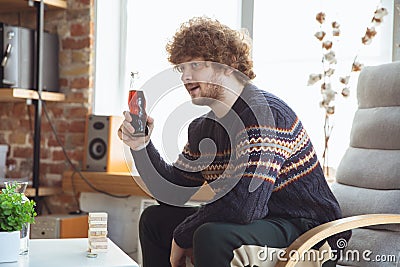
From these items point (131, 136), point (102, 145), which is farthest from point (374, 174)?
point (102, 145)

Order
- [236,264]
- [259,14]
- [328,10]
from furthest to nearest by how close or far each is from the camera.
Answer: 1. [259,14]
2. [328,10]
3. [236,264]

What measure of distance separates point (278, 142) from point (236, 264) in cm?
42

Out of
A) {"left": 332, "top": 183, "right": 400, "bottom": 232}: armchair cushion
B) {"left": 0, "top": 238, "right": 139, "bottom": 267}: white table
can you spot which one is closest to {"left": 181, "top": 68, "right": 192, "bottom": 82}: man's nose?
{"left": 0, "top": 238, "right": 139, "bottom": 267}: white table

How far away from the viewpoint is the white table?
6.56ft

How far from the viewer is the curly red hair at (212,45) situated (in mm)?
2332

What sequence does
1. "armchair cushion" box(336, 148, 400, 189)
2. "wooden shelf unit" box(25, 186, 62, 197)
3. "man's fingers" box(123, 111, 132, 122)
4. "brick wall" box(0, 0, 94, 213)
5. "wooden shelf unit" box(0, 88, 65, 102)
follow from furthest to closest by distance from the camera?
"brick wall" box(0, 0, 94, 213)
"wooden shelf unit" box(25, 186, 62, 197)
"wooden shelf unit" box(0, 88, 65, 102)
"armchair cushion" box(336, 148, 400, 189)
"man's fingers" box(123, 111, 132, 122)

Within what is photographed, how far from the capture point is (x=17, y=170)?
3.94m

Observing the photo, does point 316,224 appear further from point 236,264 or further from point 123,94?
point 123,94

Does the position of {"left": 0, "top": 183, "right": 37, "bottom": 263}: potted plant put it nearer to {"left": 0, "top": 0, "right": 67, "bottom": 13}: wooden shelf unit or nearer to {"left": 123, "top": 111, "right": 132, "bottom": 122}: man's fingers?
{"left": 123, "top": 111, "right": 132, "bottom": 122}: man's fingers

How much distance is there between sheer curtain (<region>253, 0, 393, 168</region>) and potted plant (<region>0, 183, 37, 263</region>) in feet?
5.68

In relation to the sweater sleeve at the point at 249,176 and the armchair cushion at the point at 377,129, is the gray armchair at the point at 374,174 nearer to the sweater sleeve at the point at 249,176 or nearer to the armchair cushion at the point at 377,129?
the armchair cushion at the point at 377,129

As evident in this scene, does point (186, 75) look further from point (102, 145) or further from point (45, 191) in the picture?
point (45, 191)

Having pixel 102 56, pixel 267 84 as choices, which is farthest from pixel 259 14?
pixel 102 56

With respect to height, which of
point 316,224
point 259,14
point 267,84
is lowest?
point 316,224
